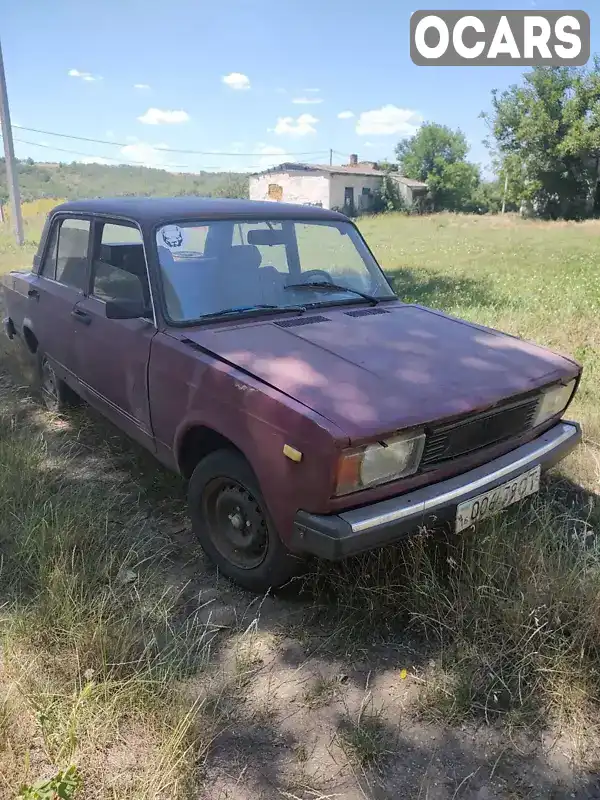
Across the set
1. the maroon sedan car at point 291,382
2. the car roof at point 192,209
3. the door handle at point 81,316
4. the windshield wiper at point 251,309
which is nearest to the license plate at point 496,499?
the maroon sedan car at point 291,382

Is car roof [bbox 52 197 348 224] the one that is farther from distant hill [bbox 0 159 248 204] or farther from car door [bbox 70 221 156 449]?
distant hill [bbox 0 159 248 204]

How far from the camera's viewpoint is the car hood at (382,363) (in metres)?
2.45

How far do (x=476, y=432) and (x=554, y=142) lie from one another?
48316 mm

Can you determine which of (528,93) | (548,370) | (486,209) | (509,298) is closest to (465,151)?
(486,209)

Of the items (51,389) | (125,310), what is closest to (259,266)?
(125,310)

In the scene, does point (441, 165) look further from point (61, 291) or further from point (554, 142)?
point (61, 291)

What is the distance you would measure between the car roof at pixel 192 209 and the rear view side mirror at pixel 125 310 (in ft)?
1.71

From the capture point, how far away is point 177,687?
2244mm

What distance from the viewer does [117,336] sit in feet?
11.7

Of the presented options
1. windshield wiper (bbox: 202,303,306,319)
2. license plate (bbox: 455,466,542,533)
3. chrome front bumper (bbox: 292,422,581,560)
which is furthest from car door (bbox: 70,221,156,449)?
license plate (bbox: 455,466,542,533)

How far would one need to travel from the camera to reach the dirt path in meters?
1.97

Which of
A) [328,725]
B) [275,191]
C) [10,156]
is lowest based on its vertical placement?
[328,725]

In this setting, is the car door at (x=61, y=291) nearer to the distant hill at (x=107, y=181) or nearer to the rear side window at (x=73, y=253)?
the rear side window at (x=73, y=253)

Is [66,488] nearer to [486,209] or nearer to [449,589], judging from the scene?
[449,589]
